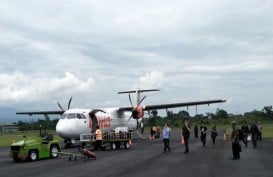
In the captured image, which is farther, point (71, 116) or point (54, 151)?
point (71, 116)

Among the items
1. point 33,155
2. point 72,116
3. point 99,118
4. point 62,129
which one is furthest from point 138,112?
point 33,155

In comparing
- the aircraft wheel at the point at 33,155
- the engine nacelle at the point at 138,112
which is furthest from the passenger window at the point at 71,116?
the aircraft wheel at the point at 33,155

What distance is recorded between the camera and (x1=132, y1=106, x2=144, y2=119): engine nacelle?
40009 millimetres

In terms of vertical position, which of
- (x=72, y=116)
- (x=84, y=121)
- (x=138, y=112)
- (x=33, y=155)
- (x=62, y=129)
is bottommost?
(x=33, y=155)

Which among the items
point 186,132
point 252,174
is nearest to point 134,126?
point 186,132

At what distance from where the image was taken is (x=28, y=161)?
21.3 meters

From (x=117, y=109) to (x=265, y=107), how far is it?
104 m

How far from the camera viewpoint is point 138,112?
40.1 m

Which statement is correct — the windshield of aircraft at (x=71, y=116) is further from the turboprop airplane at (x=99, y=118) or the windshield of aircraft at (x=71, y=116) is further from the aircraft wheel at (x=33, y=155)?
the aircraft wheel at (x=33, y=155)

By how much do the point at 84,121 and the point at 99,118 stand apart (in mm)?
3031

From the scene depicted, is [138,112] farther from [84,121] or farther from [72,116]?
[72,116]

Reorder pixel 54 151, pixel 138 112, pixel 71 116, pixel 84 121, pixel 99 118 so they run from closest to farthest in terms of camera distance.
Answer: pixel 54 151 → pixel 71 116 → pixel 84 121 → pixel 99 118 → pixel 138 112

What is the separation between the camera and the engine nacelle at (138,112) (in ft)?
131

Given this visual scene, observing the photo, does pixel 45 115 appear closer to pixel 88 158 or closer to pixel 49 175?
pixel 88 158
